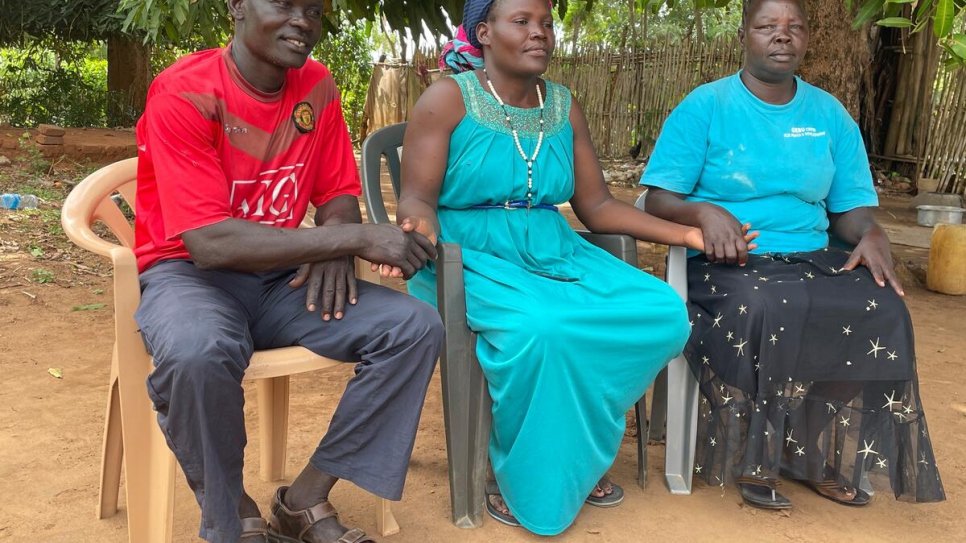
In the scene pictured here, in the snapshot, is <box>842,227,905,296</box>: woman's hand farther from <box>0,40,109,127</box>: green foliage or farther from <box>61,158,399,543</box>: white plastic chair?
Answer: <box>0,40,109,127</box>: green foliage

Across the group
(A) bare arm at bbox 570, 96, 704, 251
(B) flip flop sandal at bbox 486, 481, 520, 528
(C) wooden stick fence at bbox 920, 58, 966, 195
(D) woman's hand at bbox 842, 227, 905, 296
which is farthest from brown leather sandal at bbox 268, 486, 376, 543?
(C) wooden stick fence at bbox 920, 58, 966, 195

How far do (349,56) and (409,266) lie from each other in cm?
1401

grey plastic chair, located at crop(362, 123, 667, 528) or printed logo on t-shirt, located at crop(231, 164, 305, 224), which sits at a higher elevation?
printed logo on t-shirt, located at crop(231, 164, 305, 224)

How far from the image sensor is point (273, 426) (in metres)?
2.75

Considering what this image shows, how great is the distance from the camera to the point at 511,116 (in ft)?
9.32

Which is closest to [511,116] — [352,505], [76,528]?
[352,505]

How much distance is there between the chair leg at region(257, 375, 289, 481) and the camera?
2.73 meters

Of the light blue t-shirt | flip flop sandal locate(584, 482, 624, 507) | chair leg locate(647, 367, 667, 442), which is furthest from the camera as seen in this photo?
chair leg locate(647, 367, 667, 442)

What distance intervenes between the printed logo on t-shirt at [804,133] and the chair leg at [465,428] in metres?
1.34

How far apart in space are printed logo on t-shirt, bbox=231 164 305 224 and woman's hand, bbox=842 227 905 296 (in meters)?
1.74

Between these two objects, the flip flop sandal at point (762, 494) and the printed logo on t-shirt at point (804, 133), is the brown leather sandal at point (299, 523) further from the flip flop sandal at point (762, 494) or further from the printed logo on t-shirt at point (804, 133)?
the printed logo on t-shirt at point (804, 133)

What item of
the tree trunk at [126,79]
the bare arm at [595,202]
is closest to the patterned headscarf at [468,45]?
the bare arm at [595,202]

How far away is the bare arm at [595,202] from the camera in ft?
9.64

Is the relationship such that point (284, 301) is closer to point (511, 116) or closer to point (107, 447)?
point (107, 447)
